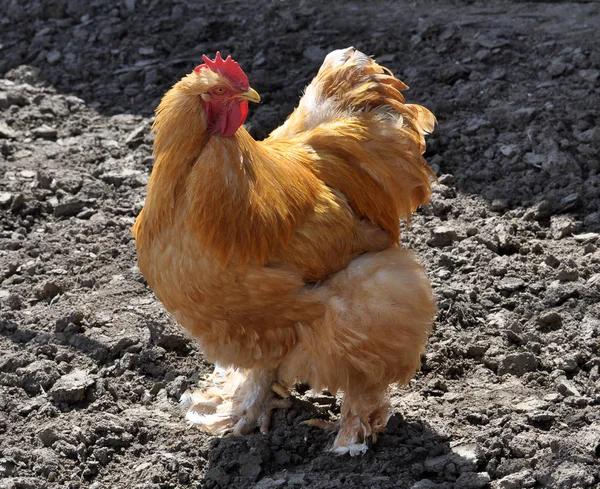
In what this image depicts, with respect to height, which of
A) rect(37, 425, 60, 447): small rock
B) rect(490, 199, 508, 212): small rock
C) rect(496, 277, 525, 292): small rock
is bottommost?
rect(37, 425, 60, 447): small rock

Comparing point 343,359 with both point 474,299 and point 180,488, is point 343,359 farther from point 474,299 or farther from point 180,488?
point 474,299

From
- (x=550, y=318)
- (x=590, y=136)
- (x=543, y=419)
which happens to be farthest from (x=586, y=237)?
(x=543, y=419)

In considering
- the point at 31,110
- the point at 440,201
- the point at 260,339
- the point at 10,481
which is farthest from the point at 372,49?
the point at 10,481

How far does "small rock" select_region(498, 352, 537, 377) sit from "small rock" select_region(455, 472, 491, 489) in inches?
40.7

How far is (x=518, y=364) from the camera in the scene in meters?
5.48

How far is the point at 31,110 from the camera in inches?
337

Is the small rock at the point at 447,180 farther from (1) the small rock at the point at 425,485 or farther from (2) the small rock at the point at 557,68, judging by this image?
(1) the small rock at the point at 425,485

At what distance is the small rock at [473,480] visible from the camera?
4512mm

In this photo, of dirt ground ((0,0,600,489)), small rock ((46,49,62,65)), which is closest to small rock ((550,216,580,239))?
dirt ground ((0,0,600,489))

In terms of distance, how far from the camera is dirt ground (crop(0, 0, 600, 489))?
4.89 meters

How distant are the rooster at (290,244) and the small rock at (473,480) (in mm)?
619

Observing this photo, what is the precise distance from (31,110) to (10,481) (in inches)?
186

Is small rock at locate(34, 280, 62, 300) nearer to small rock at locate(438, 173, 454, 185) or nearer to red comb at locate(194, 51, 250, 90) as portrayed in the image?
red comb at locate(194, 51, 250, 90)

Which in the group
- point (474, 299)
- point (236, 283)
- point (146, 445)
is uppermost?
point (236, 283)
